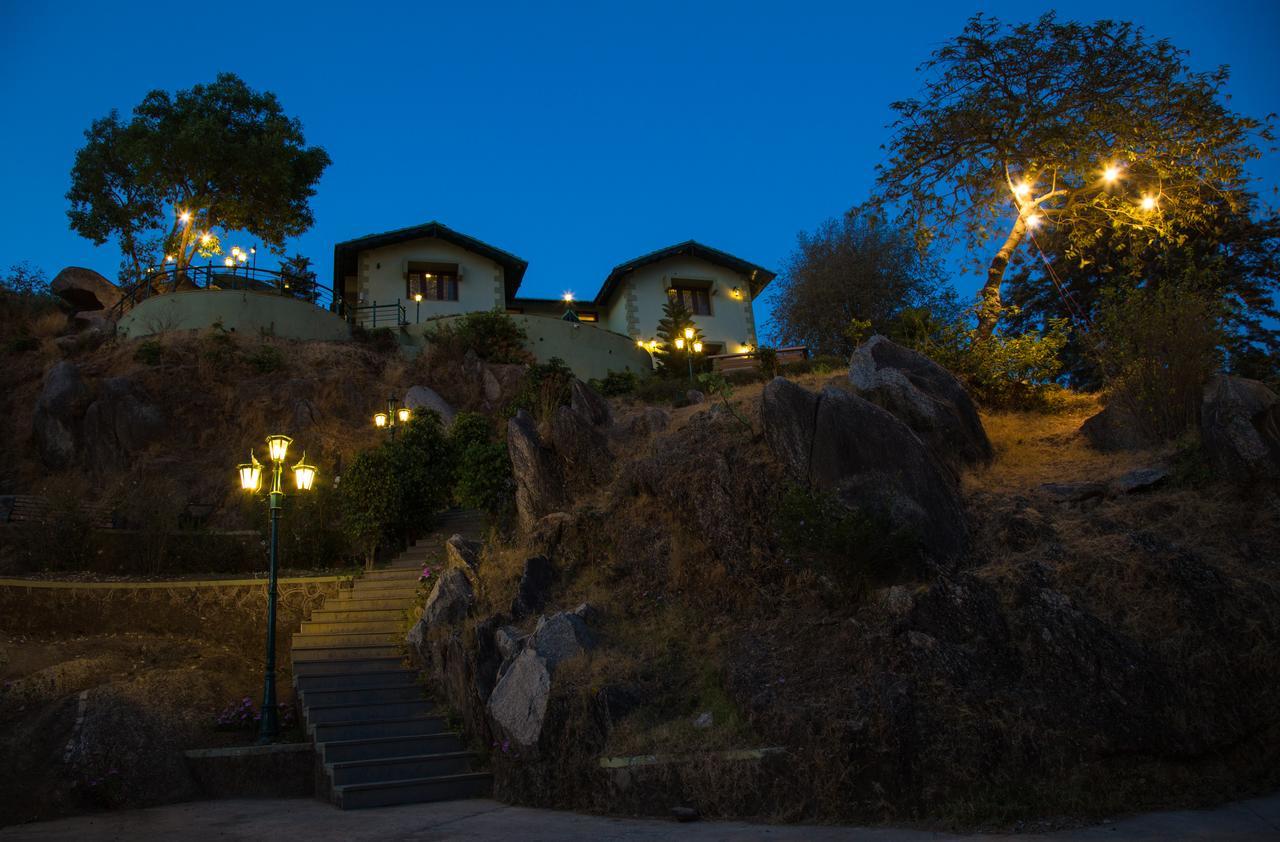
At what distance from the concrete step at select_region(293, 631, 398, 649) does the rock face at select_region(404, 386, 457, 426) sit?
11.2 metres

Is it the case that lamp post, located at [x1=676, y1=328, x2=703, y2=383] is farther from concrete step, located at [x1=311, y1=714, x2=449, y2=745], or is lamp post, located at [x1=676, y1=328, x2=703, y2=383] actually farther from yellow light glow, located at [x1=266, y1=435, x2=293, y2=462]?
concrete step, located at [x1=311, y1=714, x2=449, y2=745]

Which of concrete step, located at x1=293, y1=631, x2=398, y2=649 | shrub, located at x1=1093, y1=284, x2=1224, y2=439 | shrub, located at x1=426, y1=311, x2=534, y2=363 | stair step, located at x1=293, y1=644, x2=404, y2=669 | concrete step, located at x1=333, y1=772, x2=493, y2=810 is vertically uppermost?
shrub, located at x1=426, y1=311, x2=534, y2=363

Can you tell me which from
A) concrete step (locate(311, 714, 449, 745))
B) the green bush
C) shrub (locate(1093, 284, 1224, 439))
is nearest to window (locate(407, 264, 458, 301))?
the green bush

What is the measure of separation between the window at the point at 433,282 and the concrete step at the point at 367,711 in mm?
23723

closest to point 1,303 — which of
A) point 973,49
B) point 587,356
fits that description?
point 587,356

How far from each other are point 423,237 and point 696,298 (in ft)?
41.2

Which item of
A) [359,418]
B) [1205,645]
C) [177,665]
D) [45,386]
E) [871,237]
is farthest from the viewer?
[871,237]

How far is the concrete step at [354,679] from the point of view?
37.9 feet

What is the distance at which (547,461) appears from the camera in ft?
45.1

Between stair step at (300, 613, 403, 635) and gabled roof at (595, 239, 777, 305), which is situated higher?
gabled roof at (595, 239, 777, 305)

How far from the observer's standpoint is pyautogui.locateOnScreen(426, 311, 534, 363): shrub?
27.4 meters

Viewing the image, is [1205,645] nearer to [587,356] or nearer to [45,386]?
[587,356]

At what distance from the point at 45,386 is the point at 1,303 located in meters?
11.2

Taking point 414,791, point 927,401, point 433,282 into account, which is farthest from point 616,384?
point 414,791
